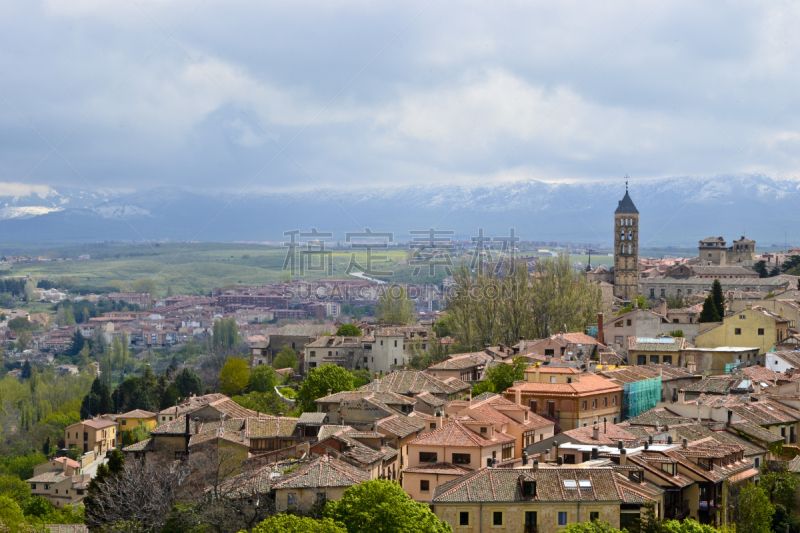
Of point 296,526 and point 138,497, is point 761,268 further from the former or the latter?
point 296,526

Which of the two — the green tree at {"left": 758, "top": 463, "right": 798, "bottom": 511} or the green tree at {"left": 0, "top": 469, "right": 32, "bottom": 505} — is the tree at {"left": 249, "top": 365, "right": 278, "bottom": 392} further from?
the green tree at {"left": 758, "top": 463, "right": 798, "bottom": 511}

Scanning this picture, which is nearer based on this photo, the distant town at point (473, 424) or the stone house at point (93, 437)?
the distant town at point (473, 424)

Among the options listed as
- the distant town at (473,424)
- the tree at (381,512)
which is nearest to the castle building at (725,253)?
the distant town at (473,424)

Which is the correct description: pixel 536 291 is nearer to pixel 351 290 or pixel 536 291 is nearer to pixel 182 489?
pixel 182 489

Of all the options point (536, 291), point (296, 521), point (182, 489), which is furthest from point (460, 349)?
point (296, 521)

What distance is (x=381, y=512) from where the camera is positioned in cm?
2073

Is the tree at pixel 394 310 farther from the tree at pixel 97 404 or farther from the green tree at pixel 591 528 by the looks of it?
the green tree at pixel 591 528

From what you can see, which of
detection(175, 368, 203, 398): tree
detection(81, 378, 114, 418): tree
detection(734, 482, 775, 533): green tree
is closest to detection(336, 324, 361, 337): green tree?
detection(175, 368, 203, 398): tree

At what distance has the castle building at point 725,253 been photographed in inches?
3720

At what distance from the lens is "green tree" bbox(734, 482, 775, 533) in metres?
22.5

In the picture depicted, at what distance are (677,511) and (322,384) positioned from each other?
19.0m

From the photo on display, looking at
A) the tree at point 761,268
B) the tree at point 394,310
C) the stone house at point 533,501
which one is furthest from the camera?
the tree at point 761,268

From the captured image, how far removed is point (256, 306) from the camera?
142 meters

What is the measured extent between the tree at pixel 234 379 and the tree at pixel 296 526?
33990 millimetres
